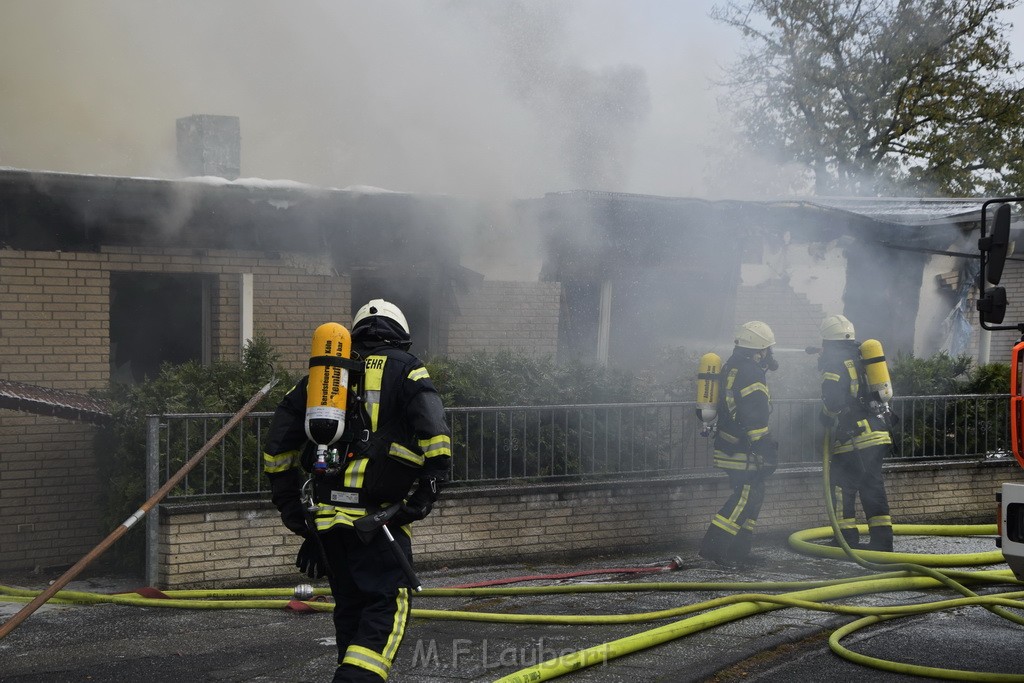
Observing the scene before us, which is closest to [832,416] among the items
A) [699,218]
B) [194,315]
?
[699,218]

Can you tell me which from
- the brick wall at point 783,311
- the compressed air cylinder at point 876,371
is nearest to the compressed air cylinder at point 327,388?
the compressed air cylinder at point 876,371

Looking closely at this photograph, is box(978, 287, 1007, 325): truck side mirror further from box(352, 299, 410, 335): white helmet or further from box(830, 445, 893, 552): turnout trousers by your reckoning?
box(830, 445, 893, 552): turnout trousers

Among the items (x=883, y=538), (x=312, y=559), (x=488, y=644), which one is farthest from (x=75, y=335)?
(x=883, y=538)

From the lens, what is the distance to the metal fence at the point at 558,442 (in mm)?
7473

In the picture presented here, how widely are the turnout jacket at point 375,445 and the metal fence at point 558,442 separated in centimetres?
286

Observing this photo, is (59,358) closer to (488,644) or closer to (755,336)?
(488,644)

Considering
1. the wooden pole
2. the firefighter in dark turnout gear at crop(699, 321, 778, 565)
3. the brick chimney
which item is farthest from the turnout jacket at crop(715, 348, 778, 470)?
the brick chimney

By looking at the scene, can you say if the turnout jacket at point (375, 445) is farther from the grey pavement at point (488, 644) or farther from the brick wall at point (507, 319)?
the brick wall at point (507, 319)

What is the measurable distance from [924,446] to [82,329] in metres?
7.35

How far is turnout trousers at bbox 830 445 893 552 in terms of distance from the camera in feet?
28.0

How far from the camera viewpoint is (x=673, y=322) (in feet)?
45.1

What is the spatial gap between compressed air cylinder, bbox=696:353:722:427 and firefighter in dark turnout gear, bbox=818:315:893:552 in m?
0.89

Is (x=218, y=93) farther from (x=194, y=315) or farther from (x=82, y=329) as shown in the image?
(x=82, y=329)

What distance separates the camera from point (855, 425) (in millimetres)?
8609
